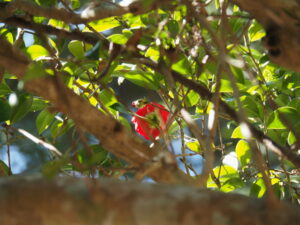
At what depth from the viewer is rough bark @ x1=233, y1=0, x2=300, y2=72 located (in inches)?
30.1

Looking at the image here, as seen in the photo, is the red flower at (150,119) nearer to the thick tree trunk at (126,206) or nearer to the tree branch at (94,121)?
the tree branch at (94,121)

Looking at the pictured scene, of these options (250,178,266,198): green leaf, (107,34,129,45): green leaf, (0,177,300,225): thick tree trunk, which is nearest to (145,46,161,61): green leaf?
(107,34,129,45): green leaf

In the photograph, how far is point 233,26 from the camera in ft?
4.10

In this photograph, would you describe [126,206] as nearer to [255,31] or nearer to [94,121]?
[94,121]

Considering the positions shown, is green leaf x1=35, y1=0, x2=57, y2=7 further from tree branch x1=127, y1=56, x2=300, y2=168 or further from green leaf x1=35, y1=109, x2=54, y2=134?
green leaf x1=35, y1=109, x2=54, y2=134

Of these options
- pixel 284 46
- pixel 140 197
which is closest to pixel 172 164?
pixel 140 197

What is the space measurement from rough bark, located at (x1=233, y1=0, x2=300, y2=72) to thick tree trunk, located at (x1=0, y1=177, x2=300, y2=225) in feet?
0.89

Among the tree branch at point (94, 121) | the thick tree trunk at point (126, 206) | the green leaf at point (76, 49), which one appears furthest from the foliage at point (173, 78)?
the thick tree trunk at point (126, 206)

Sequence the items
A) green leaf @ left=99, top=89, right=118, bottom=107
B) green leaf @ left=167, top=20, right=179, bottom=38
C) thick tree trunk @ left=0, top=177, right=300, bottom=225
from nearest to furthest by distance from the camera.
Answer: thick tree trunk @ left=0, top=177, right=300, bottom=225 → green leaf @ left=167, top=20, right=179, bottom=38 → green leaf @ left=99, top=89, right=118, bottom=107

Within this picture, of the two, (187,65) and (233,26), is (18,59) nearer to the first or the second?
(187,65)

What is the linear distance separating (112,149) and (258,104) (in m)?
0.59

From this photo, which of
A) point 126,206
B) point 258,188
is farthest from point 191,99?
point 126,206

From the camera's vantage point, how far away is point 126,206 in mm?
556

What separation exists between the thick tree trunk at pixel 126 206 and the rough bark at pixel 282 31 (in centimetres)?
27
